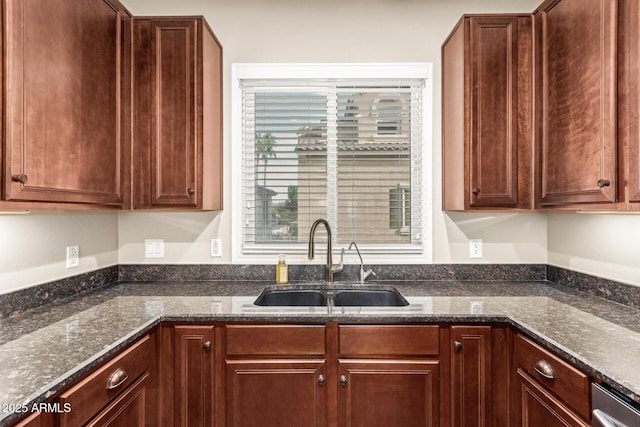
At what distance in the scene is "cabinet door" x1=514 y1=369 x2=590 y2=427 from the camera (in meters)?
1.29

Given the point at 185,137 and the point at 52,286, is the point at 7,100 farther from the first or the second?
the point at 52,286

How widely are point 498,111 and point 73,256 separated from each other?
2.27 m

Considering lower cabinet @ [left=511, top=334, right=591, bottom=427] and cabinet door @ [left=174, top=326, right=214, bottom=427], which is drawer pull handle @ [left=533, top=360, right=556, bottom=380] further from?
cabinet door @ [left=174, top=326, right=214, bottom=427]

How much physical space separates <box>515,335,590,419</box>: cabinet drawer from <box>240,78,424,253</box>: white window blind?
983mm

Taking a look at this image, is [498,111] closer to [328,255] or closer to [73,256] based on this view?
[328,255]

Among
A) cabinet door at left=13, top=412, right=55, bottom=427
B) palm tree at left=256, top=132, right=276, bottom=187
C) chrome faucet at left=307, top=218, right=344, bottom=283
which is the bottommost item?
cabinet door at left=13, top=412, right=55, bottom=427

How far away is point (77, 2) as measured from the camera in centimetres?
160

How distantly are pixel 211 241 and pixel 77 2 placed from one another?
4.41 feet

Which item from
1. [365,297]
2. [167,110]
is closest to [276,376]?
[365,297]

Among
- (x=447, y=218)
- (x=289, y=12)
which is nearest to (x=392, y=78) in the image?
(x=289, y=12)

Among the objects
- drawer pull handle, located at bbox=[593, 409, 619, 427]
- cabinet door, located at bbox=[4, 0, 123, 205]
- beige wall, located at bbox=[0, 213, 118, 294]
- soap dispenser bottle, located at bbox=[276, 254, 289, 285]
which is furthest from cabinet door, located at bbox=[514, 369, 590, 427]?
beige wall, located at bbox=[0, 213, 118, 294]

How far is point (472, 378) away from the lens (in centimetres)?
168

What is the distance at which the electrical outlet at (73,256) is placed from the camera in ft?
6.49

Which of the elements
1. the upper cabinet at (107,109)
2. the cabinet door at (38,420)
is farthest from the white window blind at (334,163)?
the cabinet door at (38,420)
